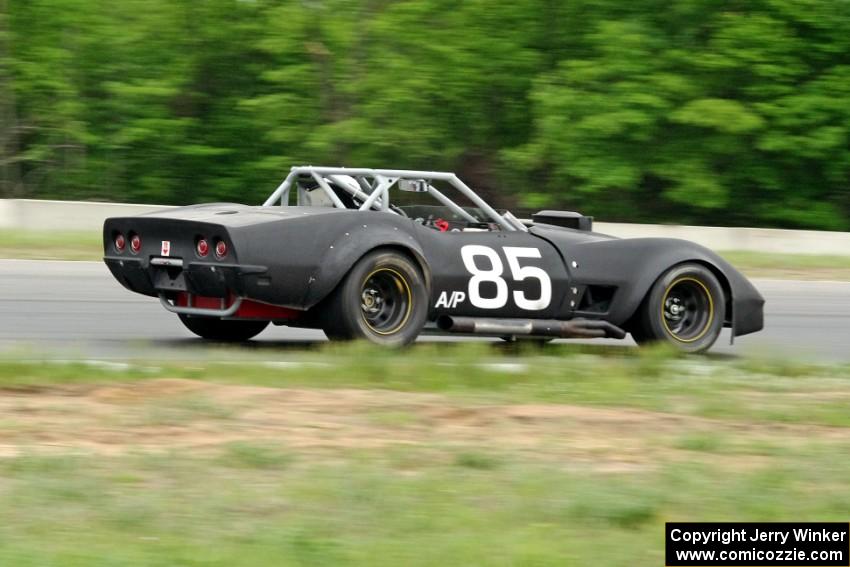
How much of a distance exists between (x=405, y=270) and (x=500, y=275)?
30.3 inches

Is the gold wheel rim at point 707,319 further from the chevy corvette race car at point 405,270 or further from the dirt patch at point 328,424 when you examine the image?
the dirt patch at point 328,424

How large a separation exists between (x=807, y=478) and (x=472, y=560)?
6.79ft

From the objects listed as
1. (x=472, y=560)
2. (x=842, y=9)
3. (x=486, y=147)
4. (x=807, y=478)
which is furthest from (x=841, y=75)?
(x=472, y=560)

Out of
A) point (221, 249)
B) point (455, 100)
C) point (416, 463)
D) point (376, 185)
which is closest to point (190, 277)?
point (221, 249)

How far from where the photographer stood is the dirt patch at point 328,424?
6.34 m

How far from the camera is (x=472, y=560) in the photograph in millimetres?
4512

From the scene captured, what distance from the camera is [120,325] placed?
10758 millimetres

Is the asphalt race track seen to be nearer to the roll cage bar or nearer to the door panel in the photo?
the roll cage bar

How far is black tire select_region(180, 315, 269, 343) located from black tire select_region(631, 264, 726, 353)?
2.74 m

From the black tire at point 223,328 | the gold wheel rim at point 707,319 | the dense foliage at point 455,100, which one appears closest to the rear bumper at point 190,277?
the black tire at point 223,328

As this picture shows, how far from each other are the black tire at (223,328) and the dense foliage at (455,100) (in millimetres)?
14437

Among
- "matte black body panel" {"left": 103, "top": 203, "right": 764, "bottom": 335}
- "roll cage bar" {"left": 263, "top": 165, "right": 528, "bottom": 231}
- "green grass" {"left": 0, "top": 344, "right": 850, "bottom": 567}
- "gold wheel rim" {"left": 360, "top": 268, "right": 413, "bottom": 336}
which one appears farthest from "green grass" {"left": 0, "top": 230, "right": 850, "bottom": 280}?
"green grass" {"left": 0, "top": 344, "right": 850, "bottom": 567}

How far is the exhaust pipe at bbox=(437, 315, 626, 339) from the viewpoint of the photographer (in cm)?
945

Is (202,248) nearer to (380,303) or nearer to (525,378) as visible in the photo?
(380,303)
